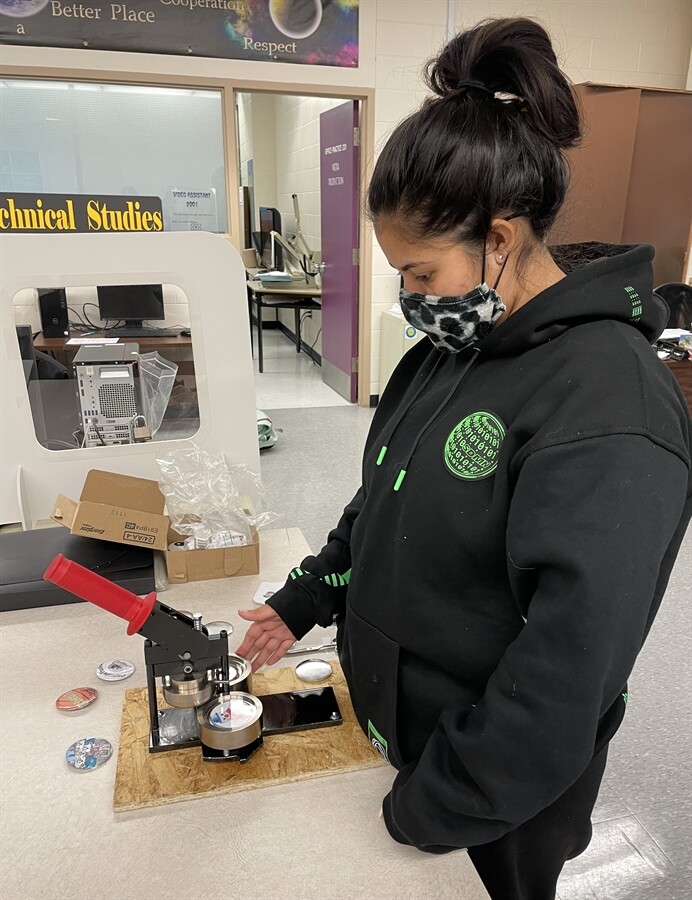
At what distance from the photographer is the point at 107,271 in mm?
1491

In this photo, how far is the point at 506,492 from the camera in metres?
0.66

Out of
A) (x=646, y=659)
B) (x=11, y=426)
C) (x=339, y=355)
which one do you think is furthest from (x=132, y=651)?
(x=339, y=355)

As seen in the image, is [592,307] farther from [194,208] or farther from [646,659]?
[194,208]

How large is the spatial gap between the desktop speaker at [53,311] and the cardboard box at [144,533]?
0.44 meters

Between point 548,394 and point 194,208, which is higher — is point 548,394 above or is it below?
below

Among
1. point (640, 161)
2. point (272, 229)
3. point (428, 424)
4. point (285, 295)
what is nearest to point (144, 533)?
point (428, 424)

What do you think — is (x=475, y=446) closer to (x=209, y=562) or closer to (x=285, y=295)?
(x=209, y=562)

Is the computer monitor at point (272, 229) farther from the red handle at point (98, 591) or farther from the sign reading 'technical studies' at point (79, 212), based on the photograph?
the red handle at point (98, 591)

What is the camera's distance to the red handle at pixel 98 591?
743 millimetres

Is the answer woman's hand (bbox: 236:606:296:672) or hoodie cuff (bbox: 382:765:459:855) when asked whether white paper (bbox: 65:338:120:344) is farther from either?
hoodie cuff (bbox: 382:765:459:855)

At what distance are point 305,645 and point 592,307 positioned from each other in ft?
2.44

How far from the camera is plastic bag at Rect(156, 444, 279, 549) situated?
1361 mm

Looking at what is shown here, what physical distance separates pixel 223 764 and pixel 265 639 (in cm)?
20

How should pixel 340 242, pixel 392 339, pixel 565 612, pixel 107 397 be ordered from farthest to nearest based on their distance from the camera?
pixel 340 242 < pixel 392 339 < pixel 107 397 < pixel 565 612
